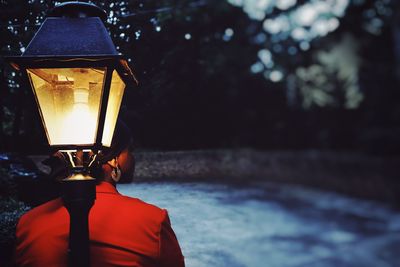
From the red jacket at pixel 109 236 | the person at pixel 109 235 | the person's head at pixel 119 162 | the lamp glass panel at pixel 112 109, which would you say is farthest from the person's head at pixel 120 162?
the lamp glass panel at pixel 112 109

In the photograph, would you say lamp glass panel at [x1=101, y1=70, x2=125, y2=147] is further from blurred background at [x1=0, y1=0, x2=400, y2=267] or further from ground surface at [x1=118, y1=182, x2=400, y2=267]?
ground surface at [x1=118, y1=182, x2=400, y2=267]

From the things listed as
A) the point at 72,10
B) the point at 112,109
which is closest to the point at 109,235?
the point at 112,109

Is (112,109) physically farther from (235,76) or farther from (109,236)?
(235,76)

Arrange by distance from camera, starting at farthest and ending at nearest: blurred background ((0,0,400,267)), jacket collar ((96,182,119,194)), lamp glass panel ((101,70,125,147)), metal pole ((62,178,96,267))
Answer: jacket collar ((96,182,119,194)) < lamp glass panel ((101,70,125,147)) < metal pole ((62,178,96,267)) < blurred background ((0,0,400,267))

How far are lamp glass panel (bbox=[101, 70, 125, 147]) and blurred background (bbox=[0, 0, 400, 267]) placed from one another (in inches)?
12.9

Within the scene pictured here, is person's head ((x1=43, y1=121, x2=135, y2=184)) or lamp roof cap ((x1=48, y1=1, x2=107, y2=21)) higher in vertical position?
lamp roof cap ((x1=48, y1=1, x2=107, y2=21))

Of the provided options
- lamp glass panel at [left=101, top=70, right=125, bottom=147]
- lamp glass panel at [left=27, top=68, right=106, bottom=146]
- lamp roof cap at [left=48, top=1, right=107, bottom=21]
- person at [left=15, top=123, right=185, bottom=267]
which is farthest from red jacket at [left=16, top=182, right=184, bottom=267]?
lamp roof cap at [left=48, top=1, right=107, bottom=21]

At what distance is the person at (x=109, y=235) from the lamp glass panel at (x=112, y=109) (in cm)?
28

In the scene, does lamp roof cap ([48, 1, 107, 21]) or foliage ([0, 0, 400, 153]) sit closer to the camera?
foliage ([0, 0, 400, 153])

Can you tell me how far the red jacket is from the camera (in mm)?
2092

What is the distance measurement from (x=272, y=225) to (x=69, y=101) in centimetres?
242

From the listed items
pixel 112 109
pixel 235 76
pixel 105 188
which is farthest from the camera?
pixel 235 76

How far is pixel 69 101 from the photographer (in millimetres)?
1925

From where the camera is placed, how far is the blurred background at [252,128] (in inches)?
39.2
